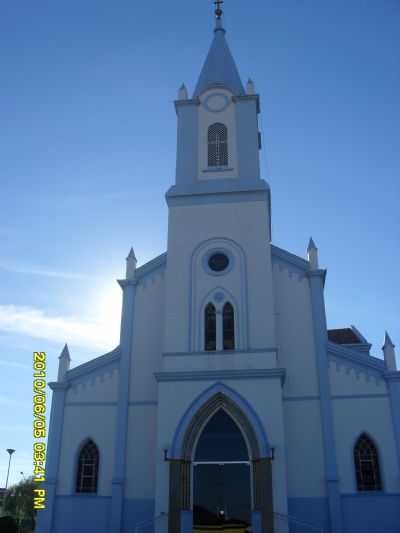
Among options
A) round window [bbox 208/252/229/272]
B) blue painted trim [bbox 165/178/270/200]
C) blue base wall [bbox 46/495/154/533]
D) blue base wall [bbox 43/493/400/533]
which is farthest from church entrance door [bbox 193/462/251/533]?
blue painted trim [bbox 165/178/270/200]

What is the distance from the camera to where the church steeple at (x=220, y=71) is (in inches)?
1013

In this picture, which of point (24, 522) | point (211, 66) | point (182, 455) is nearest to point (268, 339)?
point (182, 455)

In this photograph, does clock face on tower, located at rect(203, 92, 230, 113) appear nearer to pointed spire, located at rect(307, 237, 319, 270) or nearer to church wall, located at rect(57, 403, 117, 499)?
pointed spire, located at rect(307, 237, 319, 270)

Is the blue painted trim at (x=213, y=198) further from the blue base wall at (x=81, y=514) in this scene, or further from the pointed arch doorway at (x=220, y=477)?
the blue base wall at (x=81, y=514)

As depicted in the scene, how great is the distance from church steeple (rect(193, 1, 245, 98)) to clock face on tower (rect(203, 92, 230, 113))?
0.43 m

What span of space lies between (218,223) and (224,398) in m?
7.12

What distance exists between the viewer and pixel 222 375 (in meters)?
19.8

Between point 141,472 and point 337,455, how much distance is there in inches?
275

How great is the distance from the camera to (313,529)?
18.7 metres

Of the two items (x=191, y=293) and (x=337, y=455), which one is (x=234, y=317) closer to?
(x=191, y=293)

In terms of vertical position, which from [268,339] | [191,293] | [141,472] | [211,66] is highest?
[211,66]

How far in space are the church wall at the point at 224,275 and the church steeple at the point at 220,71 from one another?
621cm

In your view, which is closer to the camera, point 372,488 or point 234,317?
point 372,488

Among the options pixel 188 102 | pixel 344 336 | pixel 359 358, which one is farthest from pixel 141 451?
pixel 344 336
